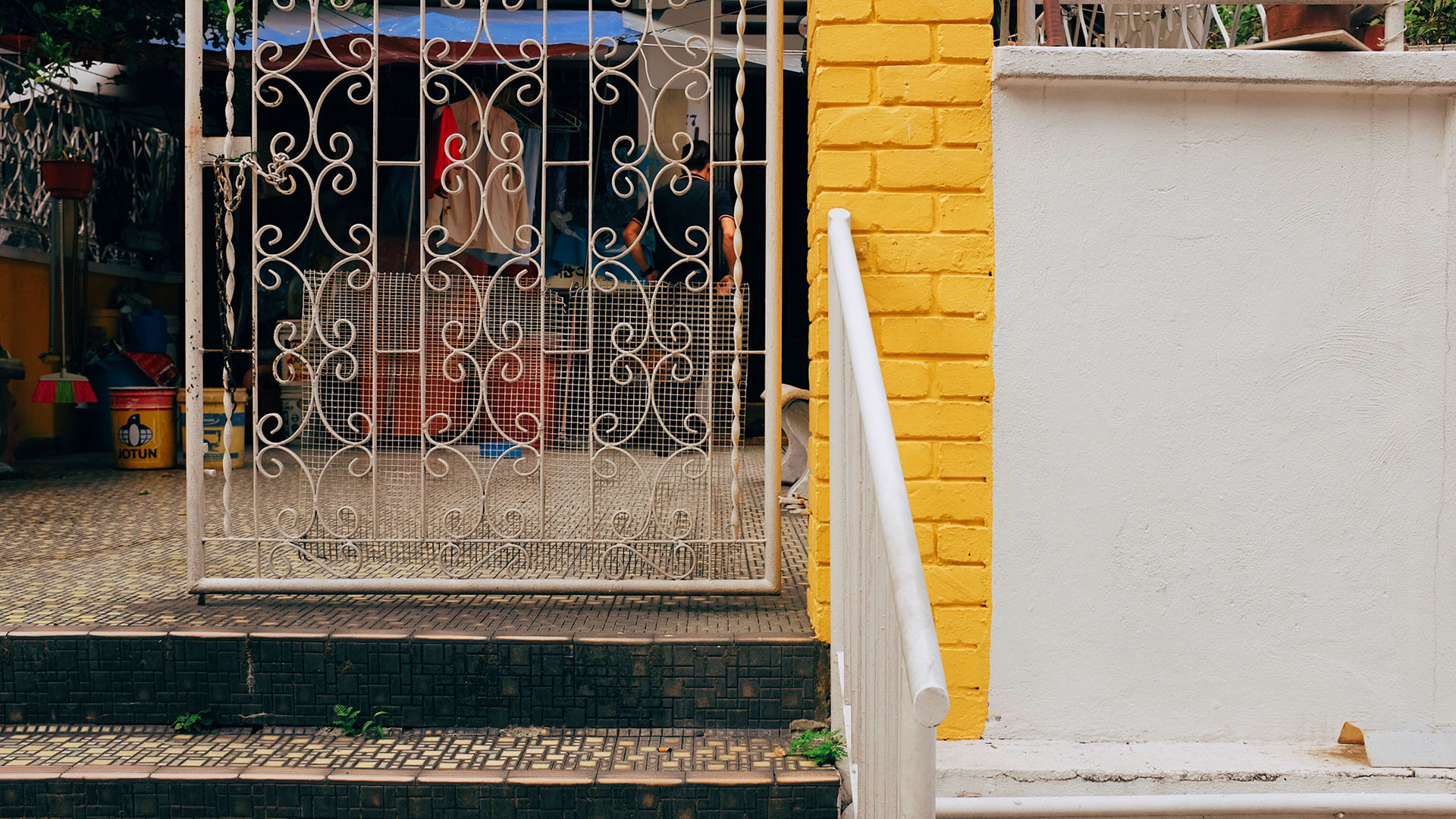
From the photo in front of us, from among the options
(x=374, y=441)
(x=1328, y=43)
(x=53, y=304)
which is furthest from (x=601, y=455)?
(x=53, y=304)

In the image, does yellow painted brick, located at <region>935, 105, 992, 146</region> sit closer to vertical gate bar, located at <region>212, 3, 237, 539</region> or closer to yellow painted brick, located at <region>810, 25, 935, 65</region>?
yellow painted brick, located at <region>810, 25, 935, 65</region>

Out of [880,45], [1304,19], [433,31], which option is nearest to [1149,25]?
[1304,19]

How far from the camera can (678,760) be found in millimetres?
2273

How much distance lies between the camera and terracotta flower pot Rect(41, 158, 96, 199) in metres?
5.90

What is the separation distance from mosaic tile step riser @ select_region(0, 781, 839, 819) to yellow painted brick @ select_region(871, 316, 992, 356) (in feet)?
3.51

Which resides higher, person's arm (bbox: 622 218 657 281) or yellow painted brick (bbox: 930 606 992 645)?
person's arm (bbox: 622 218 657 281)

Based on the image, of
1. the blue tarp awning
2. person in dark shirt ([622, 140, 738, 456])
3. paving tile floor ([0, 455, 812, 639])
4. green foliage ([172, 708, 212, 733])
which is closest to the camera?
green foliage ([172, 708, 212, 733])


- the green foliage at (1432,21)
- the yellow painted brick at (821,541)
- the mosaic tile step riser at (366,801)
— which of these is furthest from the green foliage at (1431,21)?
the mosaic tile step riser at (366,801)

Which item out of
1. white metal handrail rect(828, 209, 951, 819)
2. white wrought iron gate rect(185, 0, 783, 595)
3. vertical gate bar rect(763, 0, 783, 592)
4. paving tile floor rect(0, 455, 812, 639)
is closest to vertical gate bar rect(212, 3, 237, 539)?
white wrought iron gate rect(185, 0, 783, 595)

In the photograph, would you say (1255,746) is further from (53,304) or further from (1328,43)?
(53,304)

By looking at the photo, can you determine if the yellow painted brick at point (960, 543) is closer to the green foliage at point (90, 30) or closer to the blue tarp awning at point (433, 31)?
the blue tarp awning at point (433, 31)

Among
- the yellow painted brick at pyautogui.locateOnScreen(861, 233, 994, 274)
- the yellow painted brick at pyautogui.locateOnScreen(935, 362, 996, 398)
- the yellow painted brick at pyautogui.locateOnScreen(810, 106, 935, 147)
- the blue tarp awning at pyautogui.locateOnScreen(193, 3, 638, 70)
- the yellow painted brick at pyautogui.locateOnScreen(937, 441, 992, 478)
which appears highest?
the blue tarp awning at pyautogui.locateOnScreen(193, 3, 638, 70)

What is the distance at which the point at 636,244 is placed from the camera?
281 centimetres

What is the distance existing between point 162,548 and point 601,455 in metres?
1.98
